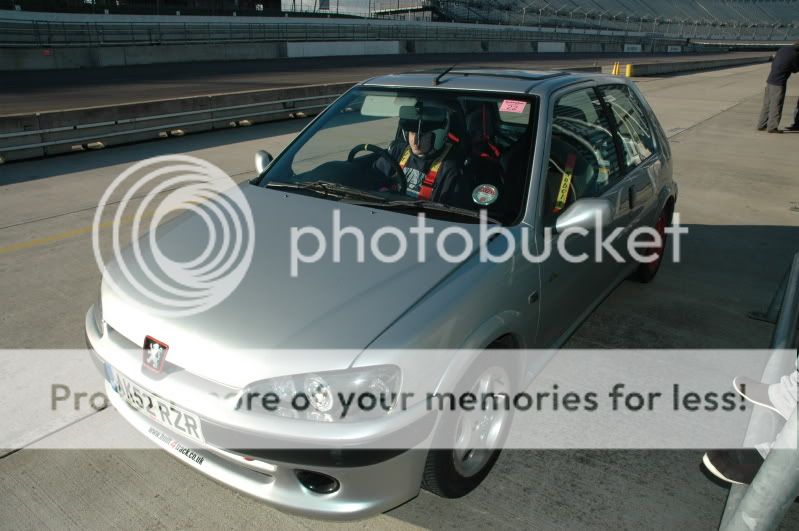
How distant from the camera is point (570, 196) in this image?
3.49m

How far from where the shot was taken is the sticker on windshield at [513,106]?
3.42 metres

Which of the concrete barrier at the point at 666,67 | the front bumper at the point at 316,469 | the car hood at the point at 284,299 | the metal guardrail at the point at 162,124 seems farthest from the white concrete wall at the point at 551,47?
the front bumper at the point at 316,469

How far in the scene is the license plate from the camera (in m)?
2.33

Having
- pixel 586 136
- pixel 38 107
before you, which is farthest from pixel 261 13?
pixel 586 136

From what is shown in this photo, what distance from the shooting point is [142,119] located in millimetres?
10906

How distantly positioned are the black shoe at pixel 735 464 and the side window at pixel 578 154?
1.33 meters

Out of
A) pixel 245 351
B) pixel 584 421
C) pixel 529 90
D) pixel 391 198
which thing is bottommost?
pixel 584 421

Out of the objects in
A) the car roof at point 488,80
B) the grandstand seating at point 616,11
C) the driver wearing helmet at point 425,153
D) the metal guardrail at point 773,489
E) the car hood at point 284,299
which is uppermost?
the grandstand seating at point 616,11

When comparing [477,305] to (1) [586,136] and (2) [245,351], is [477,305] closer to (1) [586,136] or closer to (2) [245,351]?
(2) [245,351]

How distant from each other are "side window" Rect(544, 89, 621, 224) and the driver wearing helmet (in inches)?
22.0

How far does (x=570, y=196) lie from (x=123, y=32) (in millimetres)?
35447

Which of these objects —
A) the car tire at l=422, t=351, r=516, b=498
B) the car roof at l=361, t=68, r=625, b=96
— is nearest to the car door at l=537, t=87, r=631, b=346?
the car roof at l=361, t=68, r=625, b=96

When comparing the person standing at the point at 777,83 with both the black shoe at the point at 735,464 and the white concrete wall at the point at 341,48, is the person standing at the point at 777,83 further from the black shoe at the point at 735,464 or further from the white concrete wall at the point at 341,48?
the white concrete wall at the point at 341,48

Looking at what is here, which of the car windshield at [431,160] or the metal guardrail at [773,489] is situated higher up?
the car windshield at [431,160]
